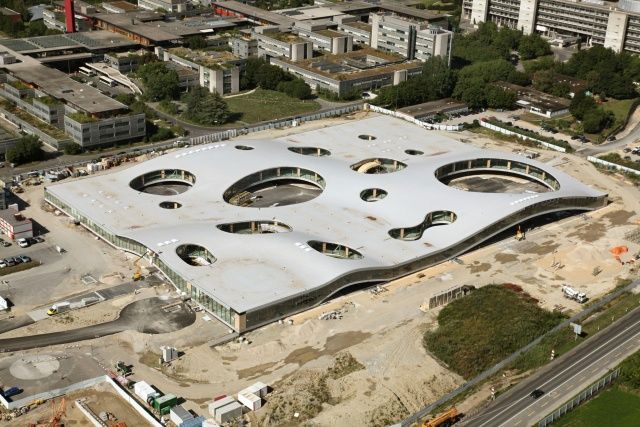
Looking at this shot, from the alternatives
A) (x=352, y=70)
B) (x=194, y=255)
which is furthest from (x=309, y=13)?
(x=194, y=255)

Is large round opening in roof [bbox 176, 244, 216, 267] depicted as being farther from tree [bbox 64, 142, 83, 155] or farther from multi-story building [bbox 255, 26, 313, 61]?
multi-story building [bbox 255, 26, 313, 61]

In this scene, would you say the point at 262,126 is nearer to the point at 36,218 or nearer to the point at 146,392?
the point at 36,218

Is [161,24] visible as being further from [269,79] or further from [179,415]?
[179,415]

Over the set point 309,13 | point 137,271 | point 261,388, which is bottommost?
point 137,271

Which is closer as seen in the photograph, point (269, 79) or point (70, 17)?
point (269, 79)

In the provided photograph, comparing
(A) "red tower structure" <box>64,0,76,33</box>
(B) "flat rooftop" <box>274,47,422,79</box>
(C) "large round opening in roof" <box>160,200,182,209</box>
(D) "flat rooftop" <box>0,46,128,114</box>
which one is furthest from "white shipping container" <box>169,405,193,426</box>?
(A) "red tower structure" <box>64,0,76,33</box>

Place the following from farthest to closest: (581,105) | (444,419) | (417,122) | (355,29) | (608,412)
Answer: (355,29), (581,105), (417,122), (608,412), (444,419)

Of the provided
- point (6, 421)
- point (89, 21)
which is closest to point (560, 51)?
point (89, 21)
